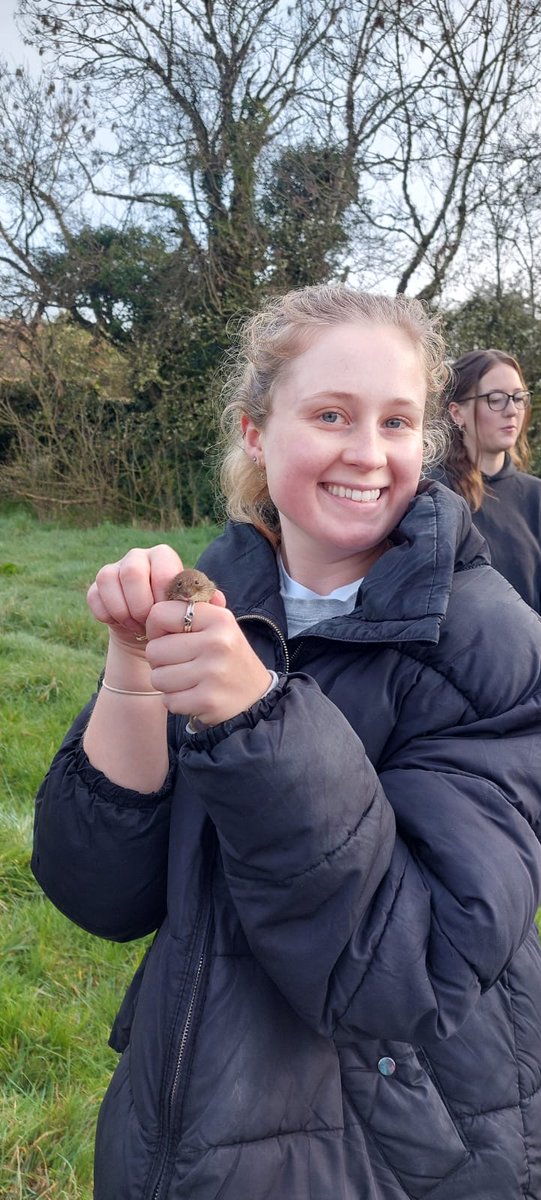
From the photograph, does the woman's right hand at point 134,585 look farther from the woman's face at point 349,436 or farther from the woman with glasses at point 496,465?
the woman with glasses at point 496,465

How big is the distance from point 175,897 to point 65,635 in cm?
523

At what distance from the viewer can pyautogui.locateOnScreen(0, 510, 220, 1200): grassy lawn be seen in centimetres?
212

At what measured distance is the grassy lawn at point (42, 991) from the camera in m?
2.12

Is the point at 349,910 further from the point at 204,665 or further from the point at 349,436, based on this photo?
the point at 349,436

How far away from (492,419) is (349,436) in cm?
322

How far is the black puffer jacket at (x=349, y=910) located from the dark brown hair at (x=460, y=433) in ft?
9.59

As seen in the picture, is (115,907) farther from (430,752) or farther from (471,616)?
(471,616)

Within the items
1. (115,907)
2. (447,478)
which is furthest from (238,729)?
(447,478)

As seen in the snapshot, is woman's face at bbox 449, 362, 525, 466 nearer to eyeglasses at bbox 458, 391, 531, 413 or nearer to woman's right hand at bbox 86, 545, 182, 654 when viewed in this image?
eyeglasses at bbox 458, 391, 531, 413

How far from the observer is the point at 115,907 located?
1.53m

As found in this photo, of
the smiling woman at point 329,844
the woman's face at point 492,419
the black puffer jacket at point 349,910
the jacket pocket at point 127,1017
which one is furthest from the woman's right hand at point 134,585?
the woman's face at point 492,419

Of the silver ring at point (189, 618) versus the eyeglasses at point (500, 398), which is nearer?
the silver ring at point (189, 618)

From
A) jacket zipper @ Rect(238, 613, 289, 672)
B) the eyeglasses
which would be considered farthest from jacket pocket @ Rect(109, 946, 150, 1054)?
the eyeglasses

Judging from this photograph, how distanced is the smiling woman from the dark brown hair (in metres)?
2.77
